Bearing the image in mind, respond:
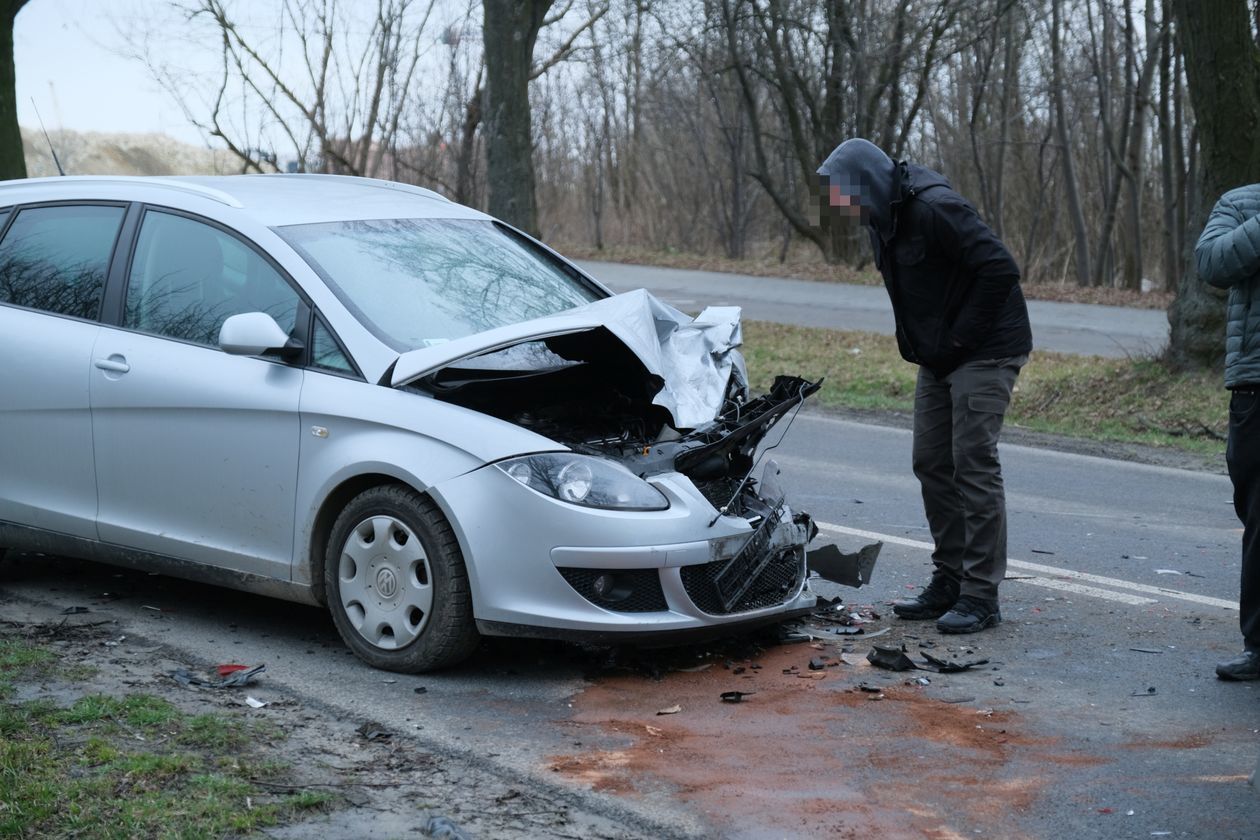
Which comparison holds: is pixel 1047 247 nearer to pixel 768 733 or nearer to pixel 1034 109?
pixel 1034 109

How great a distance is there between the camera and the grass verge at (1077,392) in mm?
12000

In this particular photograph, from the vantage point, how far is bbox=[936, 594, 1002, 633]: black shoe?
18.9 ft

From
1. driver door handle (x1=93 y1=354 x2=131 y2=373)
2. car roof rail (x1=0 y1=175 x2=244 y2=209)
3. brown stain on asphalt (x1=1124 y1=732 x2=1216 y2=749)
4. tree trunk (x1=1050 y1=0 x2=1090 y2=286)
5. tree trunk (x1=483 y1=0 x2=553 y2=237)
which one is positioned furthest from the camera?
tree trunk (x1=1050 y1=0 x2=1090 y2=286)

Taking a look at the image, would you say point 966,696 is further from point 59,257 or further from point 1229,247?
point 59,257

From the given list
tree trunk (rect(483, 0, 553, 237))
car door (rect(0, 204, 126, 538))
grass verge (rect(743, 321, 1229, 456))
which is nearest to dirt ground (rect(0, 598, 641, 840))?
car door (rect(0, 204, 126, 538))

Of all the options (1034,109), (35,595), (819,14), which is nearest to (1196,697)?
(35,595)

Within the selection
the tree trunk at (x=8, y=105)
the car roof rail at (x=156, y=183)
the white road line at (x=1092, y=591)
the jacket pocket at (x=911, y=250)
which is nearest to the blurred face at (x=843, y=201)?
the jacket pocket at (x=911, y=250)

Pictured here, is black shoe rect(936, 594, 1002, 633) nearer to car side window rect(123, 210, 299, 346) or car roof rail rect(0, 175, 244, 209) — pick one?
car side window rect(123, 210, 299, 346)

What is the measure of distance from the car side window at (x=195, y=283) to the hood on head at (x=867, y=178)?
2.21 metres

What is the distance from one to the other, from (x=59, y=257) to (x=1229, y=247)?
4.84 meters

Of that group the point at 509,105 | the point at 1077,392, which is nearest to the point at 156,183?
the point at 1077,392

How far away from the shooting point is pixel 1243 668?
16.7ft

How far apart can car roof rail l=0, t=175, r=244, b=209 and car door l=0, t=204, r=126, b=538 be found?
15 centimetres

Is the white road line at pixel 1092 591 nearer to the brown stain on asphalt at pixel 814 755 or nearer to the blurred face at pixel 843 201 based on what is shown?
the brown stain on asphalt at pixel 814 755
